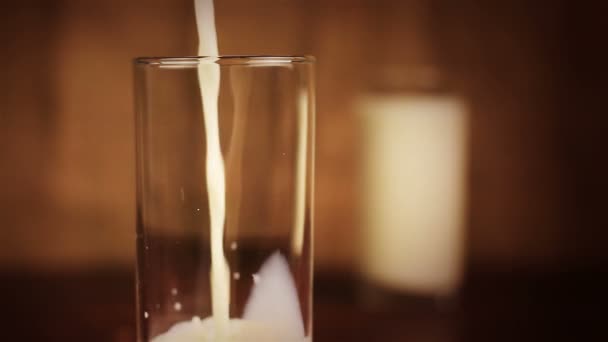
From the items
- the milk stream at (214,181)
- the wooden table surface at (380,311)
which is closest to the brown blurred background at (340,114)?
the wooden table surface at (380,311)

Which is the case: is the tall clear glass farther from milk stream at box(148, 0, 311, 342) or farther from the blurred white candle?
the blurred white candle

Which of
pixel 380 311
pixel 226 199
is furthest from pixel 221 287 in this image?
pixel 380 311

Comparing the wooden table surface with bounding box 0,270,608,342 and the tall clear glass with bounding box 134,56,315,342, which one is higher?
the tall clear glass with bounding box 134,56,315,342

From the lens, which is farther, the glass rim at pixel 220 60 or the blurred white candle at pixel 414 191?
the blurred white candle at pixel 414 191

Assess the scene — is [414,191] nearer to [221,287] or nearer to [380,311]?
[380,311]

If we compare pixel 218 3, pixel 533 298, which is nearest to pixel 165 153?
pixel 218 3

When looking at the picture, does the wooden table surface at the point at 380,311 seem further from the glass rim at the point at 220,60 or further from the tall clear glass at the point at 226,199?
the glass rim at the point at 220,60

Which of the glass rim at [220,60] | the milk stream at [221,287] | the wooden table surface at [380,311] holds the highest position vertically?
the glass rim at [220,60]

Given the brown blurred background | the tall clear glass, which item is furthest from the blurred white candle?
the tall clear glass

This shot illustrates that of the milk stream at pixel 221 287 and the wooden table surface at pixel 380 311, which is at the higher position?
the milk stream at pixel 221 287
